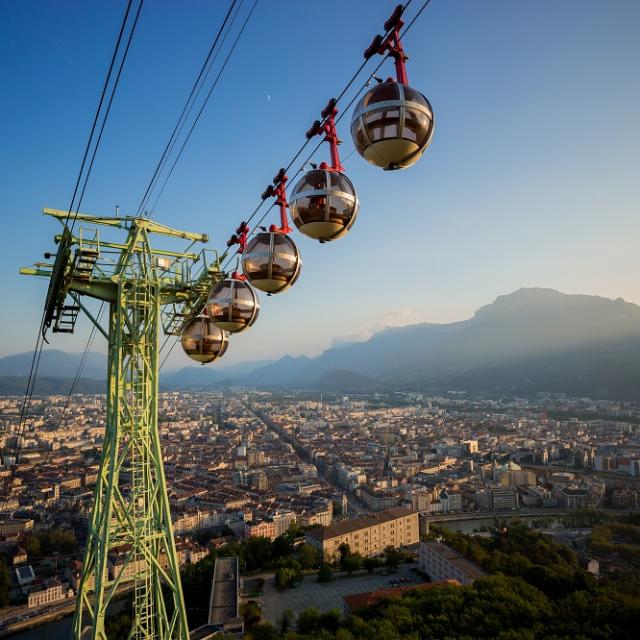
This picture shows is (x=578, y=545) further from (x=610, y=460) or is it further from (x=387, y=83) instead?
(x=387, y=83)

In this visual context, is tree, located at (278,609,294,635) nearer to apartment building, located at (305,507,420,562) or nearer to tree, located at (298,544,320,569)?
tree, located at (298,544,320,569)

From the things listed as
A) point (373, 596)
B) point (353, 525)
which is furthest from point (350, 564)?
point (373, 596)

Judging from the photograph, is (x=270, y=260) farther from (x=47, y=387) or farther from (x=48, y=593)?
(x=47, y=387)

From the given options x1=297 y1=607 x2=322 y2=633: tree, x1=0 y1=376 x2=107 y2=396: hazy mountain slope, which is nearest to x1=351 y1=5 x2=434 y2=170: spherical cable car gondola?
x1=297 y1=607 x2=322 y2=633: tree

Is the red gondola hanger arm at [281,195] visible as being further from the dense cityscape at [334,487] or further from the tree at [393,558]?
the tree at [393,558]

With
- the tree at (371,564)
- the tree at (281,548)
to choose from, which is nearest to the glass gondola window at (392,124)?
the tree at (371,564)

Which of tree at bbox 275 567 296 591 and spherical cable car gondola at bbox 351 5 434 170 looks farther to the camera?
tree at bbox 275 567 296 591

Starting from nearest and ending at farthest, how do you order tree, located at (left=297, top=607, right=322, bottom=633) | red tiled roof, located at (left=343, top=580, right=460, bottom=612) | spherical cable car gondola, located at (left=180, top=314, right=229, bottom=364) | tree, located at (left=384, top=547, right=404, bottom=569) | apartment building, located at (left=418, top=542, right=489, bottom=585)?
spherical cable car gondola, located at (left=180, top=314, right=229, bottom=364) < tree, located at (left=297, top=607, right=322, bottom=633) < red tiled roof, located at (left=343, top=580, right=460, bottom=612) < apartment building, located at (left=418, top=542, right=489, bottom=585) < tree, located at (left=384, top=547, right=404, bottom=569)
